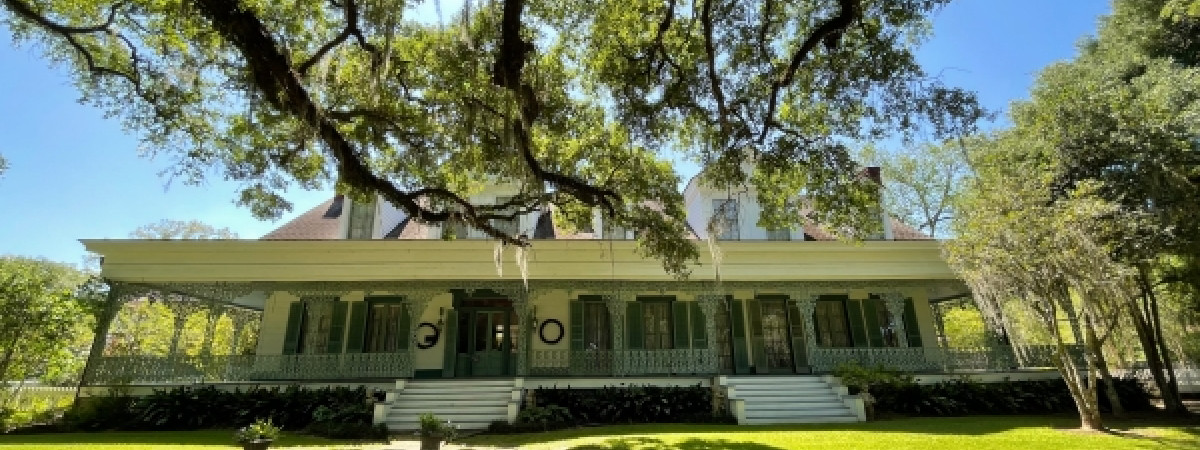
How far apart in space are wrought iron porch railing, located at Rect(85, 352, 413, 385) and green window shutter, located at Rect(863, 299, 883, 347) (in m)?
11.5

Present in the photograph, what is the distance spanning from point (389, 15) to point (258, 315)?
1442 centimetres

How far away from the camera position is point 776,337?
15.0 m

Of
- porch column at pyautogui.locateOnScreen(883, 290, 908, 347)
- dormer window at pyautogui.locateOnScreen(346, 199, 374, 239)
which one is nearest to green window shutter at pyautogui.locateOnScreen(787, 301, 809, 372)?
porch column at pyautogui.locateOnScreen(883, 290, 908, 347)

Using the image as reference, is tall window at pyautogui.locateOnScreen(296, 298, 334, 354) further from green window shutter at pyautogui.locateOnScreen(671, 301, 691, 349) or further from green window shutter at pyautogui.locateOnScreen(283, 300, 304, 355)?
green window shutter at pyautogui.locateOnScreen(671, 301, 691, 349)

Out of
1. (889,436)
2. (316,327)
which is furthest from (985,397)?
(316,327)

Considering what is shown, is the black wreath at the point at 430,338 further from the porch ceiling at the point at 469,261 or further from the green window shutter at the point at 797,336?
the green window shutter at the point at 797,336

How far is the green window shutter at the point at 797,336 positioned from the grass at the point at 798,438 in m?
3.67

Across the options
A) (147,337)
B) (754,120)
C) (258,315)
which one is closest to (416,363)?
(258,315)

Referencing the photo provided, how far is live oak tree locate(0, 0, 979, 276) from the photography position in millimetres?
7461

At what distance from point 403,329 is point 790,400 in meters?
9.26

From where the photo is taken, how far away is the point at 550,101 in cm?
952

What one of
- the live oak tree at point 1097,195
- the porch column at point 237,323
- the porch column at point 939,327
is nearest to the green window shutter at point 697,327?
the live oak tree at point 1097,195

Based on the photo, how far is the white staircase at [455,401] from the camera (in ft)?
35.7

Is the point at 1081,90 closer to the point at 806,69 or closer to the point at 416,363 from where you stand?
the point at 806,69
